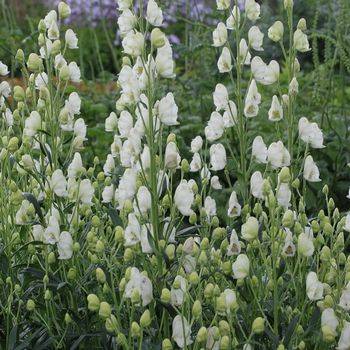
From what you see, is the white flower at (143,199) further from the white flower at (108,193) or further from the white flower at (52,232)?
the white flower at (108,193)

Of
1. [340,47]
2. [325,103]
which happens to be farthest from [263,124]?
[340,47]

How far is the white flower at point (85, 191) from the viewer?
2.29 metres

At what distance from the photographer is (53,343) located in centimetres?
223

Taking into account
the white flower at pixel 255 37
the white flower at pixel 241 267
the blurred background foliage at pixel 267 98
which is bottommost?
the blurred background foliage at pixel 267 98

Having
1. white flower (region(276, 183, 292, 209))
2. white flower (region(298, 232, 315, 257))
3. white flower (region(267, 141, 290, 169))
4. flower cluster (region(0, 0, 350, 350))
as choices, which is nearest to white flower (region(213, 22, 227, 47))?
flower cluster (region(0, 0, 350, 350))

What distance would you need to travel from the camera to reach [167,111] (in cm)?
210

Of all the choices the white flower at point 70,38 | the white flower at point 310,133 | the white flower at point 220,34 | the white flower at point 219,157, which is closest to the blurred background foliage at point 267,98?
the white flower at point 70,38

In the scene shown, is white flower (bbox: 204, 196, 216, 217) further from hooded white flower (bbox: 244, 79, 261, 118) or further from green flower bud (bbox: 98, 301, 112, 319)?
green flower bud (bbox: 98, 301, 112, 319)

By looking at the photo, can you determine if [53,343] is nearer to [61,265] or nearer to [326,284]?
[61,265]

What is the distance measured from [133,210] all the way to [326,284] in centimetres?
49

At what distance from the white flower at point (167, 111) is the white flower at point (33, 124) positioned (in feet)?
1.15

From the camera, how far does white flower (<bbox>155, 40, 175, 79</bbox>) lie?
6.86ft

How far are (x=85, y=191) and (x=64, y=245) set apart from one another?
0.56 ft

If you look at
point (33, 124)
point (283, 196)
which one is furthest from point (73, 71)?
point (283, 196)
